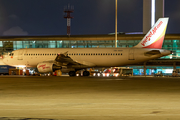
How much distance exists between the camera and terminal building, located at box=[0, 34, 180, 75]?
50.3 metres

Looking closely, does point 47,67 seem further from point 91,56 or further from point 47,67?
point 91,56

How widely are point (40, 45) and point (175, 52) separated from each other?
29989 mm

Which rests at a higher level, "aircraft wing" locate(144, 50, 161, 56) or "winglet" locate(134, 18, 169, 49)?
"winglet" locate(134, 18, 169, 49)

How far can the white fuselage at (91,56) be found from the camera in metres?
28.6

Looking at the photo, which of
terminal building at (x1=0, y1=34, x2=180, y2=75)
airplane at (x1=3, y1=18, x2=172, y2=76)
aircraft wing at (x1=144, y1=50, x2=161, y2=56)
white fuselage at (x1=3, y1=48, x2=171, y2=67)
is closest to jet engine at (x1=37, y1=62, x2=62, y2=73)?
airplane at (x1=3, y1=18, x2=172, y2=76)

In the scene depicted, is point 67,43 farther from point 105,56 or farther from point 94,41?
point 105,56

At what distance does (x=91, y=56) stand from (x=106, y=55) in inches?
74.6

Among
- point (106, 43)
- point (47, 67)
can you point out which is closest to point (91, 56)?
point (47, 67)

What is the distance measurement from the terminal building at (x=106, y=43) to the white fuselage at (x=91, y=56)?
2099cm

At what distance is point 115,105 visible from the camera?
26.6 feet

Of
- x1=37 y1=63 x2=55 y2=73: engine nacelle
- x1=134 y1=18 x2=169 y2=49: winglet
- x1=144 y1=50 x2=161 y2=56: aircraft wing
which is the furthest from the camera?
x1=134 y1=18 x2=169 y2=49: winglet

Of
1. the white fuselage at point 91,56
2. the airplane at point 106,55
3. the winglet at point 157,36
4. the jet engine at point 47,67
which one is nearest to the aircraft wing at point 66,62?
the airplane at point 106,55

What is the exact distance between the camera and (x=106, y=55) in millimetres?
29406

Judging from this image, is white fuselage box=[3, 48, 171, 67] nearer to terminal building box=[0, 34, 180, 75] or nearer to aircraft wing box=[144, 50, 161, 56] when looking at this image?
aircraft wing box=[144, 50, 161, 56]
